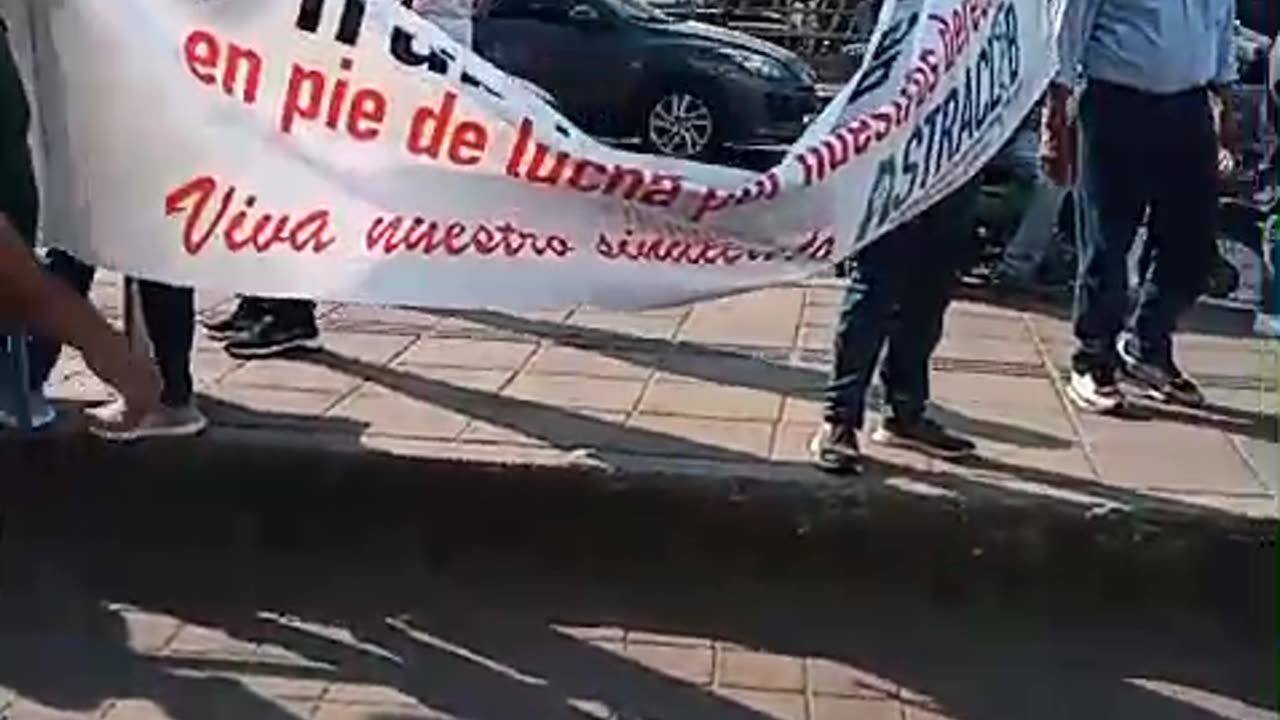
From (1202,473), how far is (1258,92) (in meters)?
6.38

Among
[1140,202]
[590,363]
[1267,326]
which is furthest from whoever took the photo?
[1267,326]

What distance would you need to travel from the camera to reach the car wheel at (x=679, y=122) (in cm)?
1627

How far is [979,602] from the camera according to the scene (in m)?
5.58

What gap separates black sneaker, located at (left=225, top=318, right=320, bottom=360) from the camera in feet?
22.8

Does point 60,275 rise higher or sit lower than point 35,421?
higher

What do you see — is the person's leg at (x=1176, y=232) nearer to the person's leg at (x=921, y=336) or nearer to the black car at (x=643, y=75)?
the person's leg at (x=921, y=336)

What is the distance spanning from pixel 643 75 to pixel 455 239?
38.4 ft

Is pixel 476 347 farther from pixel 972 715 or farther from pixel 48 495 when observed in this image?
pixel 972 715

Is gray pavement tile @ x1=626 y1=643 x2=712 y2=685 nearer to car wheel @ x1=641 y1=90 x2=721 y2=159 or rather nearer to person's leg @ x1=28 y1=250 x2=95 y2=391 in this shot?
person's leg @ x1=28 y1=250 x2=95 y2=391

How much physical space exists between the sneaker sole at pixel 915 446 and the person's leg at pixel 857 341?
10.0 inches

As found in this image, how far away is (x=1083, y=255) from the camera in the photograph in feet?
21.7

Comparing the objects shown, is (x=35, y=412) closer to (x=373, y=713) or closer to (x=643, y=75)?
(x=373, y=713)

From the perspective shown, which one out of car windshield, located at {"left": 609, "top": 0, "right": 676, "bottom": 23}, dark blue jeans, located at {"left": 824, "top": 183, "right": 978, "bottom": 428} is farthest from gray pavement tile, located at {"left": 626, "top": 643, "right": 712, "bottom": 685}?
car windshield, located at {"left": 609, "top": 0, "right": 676, "bottom": 23}

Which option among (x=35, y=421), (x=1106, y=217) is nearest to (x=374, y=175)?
(x=35, y=421)
